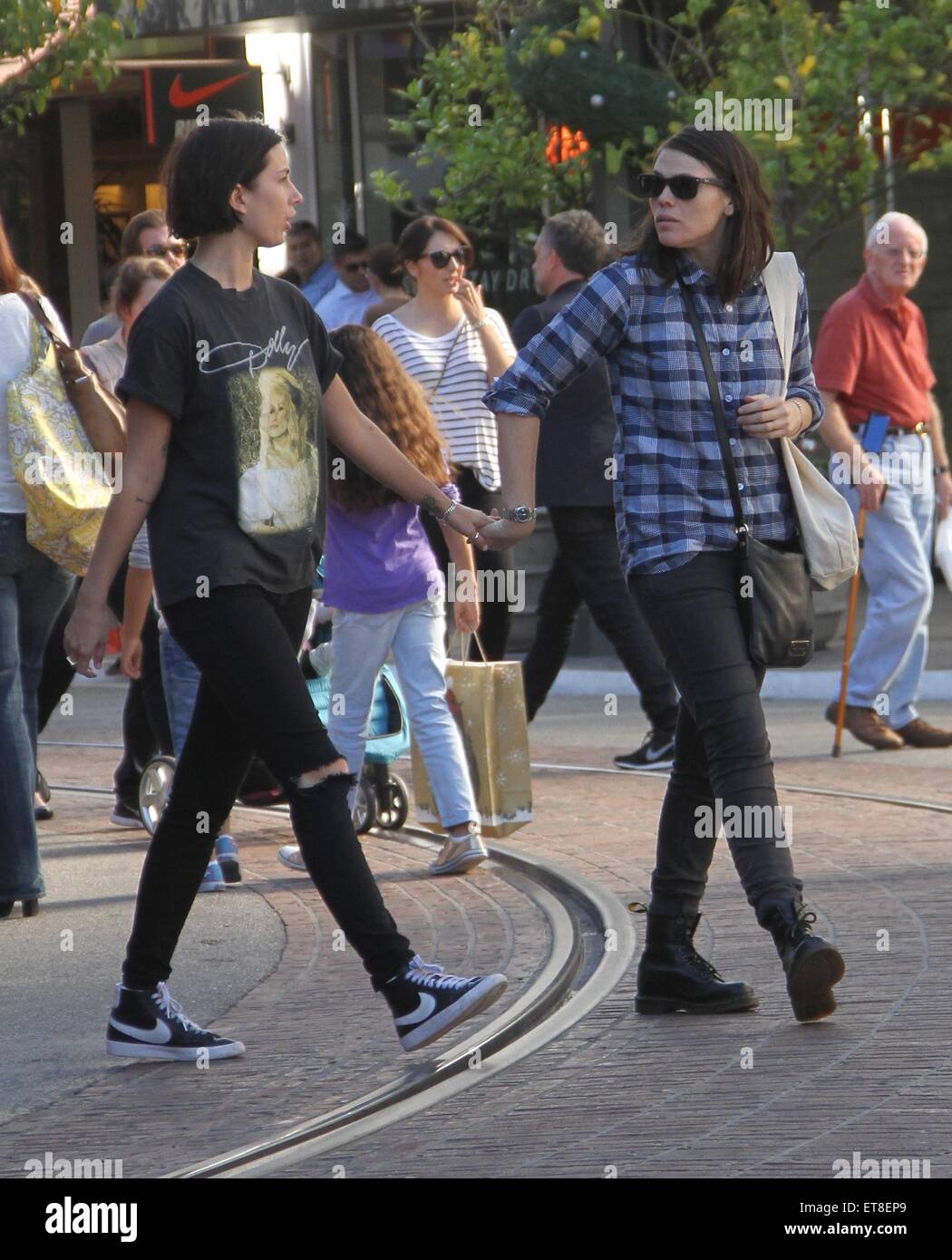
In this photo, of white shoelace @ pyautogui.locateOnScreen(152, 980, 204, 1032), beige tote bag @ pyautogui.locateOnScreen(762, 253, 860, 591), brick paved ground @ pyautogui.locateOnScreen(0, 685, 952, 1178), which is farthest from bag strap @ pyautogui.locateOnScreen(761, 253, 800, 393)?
white shoelace @ pyautogui.locateOnScreen(152, 980, 204, 1032)

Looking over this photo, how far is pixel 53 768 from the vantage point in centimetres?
960

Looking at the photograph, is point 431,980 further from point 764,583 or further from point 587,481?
point 587,481

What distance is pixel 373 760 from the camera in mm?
7680

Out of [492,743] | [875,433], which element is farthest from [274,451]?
[875,433]

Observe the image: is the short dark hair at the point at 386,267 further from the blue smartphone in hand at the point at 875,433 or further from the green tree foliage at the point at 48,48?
the blue smartphone in hand at the point at 875,433

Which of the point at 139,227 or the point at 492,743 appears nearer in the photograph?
the point at 492,743

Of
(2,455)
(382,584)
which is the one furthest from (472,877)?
(2,455)

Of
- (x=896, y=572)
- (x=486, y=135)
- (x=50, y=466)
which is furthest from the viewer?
(x=486, y=135)

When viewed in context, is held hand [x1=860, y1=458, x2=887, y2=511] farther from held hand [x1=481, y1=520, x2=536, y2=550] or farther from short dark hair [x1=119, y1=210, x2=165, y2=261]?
held hand [x1=481, y1=520, x2=536, y2=550]

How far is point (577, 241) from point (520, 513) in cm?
399
